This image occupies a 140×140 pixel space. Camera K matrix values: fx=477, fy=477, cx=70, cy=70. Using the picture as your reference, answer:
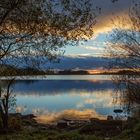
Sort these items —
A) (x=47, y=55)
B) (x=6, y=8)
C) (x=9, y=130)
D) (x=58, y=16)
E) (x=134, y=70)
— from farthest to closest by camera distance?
(x=134, y=70) → (x=9, y=130) → (x=47, y=55) → (x=58, y=16) → (x=6, y=8)

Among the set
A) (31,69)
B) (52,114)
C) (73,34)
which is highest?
(73,34)

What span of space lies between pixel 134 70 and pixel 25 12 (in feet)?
56.5

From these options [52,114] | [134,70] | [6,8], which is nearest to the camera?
[6,8]

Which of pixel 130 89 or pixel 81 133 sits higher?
pixel 130 89

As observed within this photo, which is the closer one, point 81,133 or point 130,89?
point 81,133

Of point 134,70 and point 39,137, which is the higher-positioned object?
point 134,70

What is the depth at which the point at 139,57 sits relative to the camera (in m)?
35.3

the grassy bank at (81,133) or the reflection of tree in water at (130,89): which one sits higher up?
the reflection of tree in water at (130,89)

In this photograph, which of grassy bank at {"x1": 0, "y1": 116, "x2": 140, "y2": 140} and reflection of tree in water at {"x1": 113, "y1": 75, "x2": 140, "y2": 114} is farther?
reflection of tree in water at {"x1": 113, "y1": 75, "x2": 140, "y2": 114}

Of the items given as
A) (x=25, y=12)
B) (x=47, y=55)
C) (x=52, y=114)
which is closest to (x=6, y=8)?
(x=25, y=12)

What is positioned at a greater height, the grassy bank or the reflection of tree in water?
the reflection of tree in water

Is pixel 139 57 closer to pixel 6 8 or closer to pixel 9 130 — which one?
pixel 9 130

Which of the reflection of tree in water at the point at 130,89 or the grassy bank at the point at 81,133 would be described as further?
the reflection of tree in water at the point at 130,89

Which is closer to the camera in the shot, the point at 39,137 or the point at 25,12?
the point at 25,12
